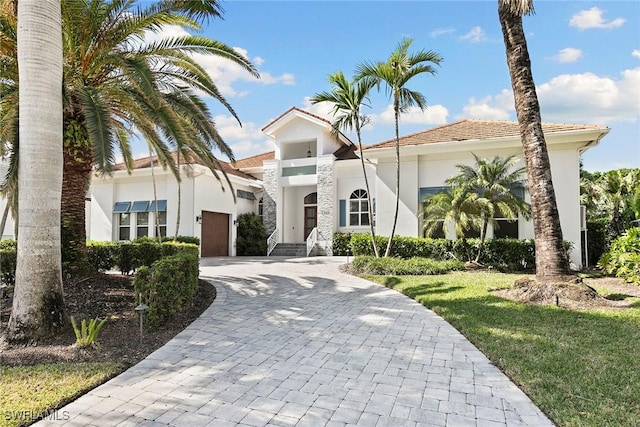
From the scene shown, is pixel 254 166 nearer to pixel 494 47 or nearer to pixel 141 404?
pixel 494 47

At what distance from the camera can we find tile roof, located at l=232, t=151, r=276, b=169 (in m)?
26.1

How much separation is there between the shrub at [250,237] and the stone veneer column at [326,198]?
3686 millimetres

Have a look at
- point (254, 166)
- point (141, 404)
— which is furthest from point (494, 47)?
point (254, 166)

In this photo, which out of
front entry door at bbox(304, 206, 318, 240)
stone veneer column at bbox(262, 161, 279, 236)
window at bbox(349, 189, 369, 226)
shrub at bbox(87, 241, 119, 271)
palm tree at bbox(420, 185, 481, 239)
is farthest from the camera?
front entry door at bbox(304, 206, 318, 240)

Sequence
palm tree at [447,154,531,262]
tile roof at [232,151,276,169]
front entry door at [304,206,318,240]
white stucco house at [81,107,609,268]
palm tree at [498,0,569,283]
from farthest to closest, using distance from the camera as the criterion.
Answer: tile roof at [232,151,276,169]
front entry door at [304,206,318,240]
white stucco house at [81,107,609,268]
palm tree at [447,154,531,262]
palm tree at [498,0,569,283]

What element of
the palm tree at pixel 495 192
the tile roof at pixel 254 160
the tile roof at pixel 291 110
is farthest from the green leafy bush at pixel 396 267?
the tile roof at pixel 254 160

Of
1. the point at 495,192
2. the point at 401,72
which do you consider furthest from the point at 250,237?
the point at 495,192

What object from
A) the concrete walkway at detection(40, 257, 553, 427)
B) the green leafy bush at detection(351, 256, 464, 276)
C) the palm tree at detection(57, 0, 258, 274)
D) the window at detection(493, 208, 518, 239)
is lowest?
the concrete walkway at detection(40, 257, 553, 427)

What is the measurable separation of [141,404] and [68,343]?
8.02 feet

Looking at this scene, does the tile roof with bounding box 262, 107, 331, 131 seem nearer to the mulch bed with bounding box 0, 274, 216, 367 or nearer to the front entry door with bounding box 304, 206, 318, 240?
the front entry door with bounding box 304, 206, 318, 240

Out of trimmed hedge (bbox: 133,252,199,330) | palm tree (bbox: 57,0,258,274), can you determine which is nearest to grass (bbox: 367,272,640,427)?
trimmed hedge (bbox: 133,252,199,330)

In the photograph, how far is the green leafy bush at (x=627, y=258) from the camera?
1050 centimetres

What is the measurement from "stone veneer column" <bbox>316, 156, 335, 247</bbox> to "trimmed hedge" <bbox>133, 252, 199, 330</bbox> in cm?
1368

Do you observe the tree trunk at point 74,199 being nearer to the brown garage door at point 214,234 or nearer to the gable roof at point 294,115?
the brown garage door at point 214,234
